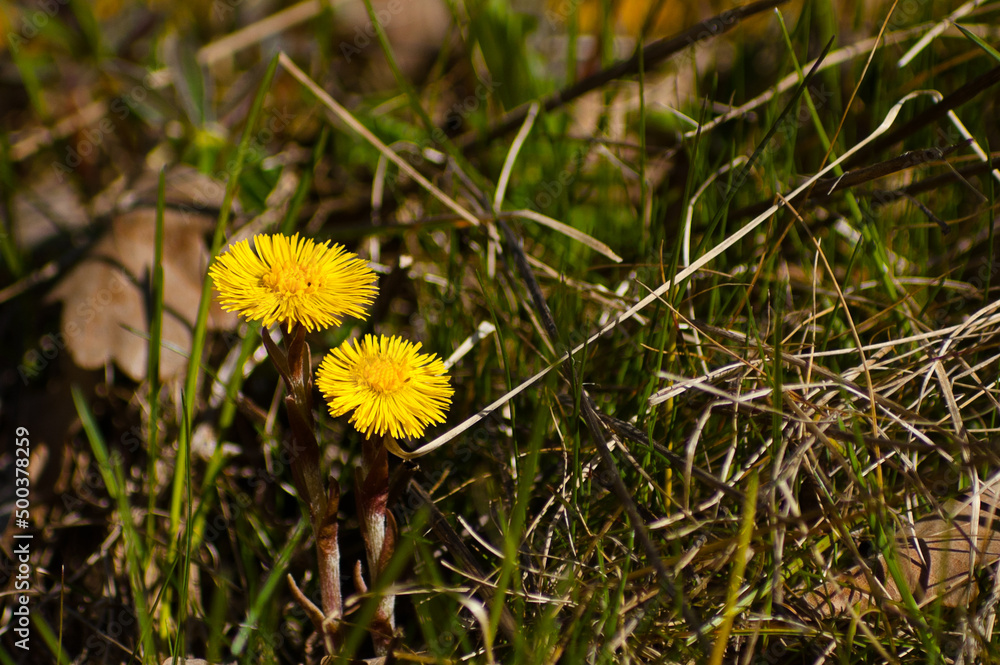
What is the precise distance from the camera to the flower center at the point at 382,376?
86 cm

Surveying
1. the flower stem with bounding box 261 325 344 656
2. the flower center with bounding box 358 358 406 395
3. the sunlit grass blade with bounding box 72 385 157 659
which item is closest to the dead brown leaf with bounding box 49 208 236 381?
the sunlit grass blade with bounding box 72 385 157 659

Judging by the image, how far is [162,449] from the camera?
1436 millimetres

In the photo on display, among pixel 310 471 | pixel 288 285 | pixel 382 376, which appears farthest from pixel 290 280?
pixel 310 471

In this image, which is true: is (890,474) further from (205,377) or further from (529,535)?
(205,377)

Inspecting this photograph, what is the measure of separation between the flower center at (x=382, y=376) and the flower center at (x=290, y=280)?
0.12m

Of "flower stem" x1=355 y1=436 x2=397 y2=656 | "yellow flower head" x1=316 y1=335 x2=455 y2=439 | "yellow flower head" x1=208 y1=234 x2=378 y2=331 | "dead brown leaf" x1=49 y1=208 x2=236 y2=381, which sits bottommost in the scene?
"flower stem" x1=355 y1=436 x2=397 y2=656

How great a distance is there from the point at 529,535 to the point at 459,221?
0.74m

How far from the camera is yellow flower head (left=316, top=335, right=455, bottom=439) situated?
2.75ft

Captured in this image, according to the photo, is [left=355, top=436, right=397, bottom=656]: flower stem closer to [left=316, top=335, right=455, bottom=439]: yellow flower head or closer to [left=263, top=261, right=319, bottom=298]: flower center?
[left=316, top=335, right=455, bottom=439]: yellow flower head

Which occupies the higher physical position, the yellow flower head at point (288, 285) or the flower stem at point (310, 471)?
the yellow flower head at point (288, 285)

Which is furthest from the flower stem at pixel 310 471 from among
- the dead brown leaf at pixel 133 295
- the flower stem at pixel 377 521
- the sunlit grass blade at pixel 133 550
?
the dead brown leaf at pixel 133 295

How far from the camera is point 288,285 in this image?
862 millimetres

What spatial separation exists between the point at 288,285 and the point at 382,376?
0.17 m

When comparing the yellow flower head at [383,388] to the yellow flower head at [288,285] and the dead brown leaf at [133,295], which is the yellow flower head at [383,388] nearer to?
the yellow flower head at [288,285]
